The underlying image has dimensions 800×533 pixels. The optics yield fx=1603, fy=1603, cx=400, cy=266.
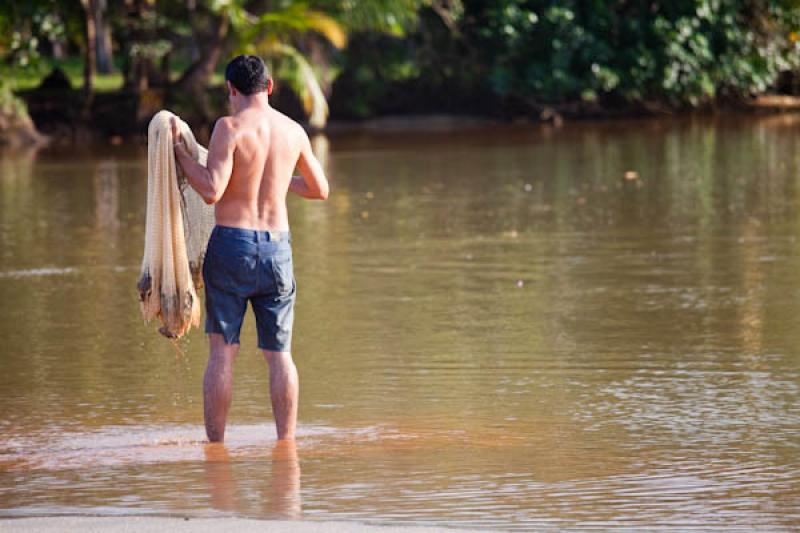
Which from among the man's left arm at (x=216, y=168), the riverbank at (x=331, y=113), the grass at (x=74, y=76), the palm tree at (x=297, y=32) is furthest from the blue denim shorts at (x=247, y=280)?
the grass at (x=74, y=76)

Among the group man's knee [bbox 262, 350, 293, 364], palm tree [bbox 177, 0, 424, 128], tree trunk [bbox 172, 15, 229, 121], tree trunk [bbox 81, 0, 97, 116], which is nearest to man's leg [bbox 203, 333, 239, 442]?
man's knee [bbox 262, 350, 293, 364]

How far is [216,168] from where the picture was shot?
6.07m

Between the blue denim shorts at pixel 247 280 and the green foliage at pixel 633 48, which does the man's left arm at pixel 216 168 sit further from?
the green foliage at pixel 633 48

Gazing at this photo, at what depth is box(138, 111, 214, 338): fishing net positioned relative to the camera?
20.5 ft

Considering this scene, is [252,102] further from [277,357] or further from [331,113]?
[331,113]

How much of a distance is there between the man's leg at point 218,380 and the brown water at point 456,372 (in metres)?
0.16

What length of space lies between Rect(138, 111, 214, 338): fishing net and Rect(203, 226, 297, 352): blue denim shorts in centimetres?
19

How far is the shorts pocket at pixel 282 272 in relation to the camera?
20.3 feet

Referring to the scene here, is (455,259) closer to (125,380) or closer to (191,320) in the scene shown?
(125,380)

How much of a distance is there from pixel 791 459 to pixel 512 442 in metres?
1.07

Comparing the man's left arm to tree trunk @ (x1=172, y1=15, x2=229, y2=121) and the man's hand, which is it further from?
tree trunk @ (x1=172, y1=15, x2=229, y2=121)

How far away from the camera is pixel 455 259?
11.8 m

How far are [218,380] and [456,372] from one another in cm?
182

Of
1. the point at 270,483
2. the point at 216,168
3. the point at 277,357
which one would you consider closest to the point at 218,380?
the point at 277,357
